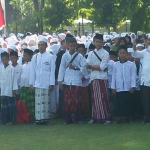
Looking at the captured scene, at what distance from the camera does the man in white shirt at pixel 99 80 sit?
13.7 m

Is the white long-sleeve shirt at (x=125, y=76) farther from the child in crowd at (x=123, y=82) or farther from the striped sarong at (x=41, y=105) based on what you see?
the striped sarong at (x=41, y=105)

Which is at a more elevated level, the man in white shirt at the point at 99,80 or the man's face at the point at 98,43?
the man's face at the point at 98,43

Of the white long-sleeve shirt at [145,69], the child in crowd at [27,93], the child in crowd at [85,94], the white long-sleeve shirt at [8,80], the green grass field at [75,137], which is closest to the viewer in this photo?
the green grass field at [75,137]

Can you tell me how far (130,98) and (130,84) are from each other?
0.34 meters

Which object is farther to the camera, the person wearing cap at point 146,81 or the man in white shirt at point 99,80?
the man in white shirt at point 99,80

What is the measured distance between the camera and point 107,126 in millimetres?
13586

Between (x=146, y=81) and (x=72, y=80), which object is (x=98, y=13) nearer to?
(x=72, y=80)

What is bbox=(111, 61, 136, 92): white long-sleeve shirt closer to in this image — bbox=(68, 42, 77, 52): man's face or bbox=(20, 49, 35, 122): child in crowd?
bbox=(68, 42, 77, 52): man's face

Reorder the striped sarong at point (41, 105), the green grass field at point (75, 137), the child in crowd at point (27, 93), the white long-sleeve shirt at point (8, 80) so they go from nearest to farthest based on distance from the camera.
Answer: the green grass field at point (75, 137)
the striped sarong at point (41, 105)
the white long-sleeve shirt at point (8, 80)
the child in crowd at point (27, 93)

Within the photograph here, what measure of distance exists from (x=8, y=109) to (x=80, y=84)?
5.66 feet

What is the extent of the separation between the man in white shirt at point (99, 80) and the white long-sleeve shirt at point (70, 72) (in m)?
0.29

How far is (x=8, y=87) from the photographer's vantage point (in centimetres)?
1450

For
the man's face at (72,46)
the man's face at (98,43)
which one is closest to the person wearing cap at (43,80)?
the man's face at (72,46)

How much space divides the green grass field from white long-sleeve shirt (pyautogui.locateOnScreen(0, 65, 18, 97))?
0.80 m
